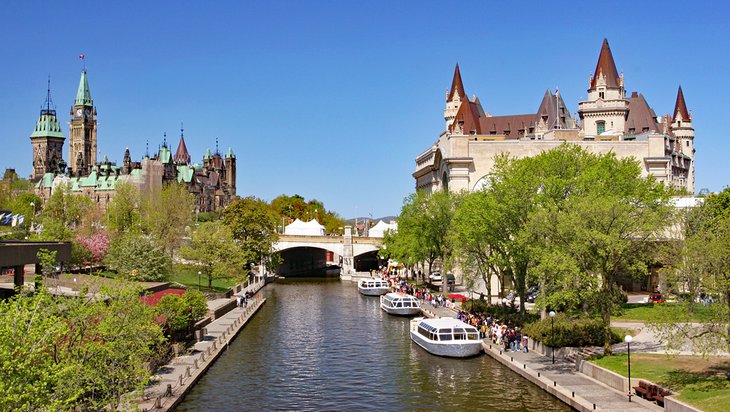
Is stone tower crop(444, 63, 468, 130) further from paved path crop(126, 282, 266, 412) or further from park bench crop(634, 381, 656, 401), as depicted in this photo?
park bench crop(634, 381, 656, 401)

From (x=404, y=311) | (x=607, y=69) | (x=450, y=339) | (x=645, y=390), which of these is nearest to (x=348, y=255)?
(x=607, y=69)

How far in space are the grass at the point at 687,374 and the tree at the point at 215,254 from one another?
48.3 metres

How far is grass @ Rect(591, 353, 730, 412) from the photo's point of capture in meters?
26.7

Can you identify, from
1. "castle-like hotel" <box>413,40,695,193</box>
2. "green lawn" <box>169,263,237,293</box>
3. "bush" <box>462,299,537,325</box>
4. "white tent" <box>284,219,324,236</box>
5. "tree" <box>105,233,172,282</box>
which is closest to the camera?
"bush" <box>462,299,537,325</box>

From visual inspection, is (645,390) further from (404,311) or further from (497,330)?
(404,311)

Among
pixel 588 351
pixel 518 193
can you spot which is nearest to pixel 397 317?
pixel 518 193

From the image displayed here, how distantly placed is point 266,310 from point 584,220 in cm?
4137

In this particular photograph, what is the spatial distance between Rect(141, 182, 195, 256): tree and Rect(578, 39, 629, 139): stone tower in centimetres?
6446

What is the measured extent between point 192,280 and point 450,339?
48465 millimetres

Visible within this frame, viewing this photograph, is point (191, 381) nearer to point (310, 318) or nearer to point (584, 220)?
point (584, 220)

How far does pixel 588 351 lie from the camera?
38.8 m

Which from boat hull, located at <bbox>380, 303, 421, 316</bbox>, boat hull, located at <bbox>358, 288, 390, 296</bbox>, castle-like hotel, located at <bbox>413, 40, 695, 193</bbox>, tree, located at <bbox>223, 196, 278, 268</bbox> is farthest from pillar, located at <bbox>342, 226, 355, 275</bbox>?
boat hull, located at <bbox>380, 303, 421, 316</bbox>

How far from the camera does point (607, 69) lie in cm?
11544

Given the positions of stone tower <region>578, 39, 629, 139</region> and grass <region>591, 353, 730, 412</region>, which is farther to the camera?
stone tower <region>578, 39, 629, 139</region>
